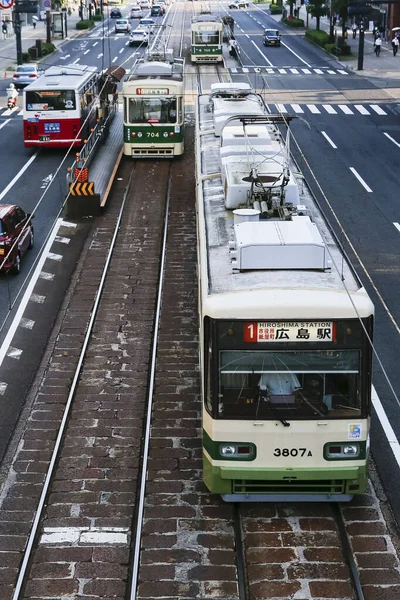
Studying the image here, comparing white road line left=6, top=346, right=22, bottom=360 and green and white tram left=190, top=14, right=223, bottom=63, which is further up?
green and white tram left=190, top=14, right=223, bottom=63

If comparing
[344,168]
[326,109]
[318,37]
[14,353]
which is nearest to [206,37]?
[326,109]

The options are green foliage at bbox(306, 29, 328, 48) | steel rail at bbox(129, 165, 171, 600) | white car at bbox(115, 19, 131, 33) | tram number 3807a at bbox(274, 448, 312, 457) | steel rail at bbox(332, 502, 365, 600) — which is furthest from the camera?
white car at bbox(115, 19, 131, 33)

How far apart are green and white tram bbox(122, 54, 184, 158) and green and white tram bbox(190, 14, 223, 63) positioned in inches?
1148

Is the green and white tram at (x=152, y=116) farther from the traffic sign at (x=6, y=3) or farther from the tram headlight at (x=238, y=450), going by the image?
the traffic sign at (x=6, y=3)

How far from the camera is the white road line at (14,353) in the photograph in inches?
690

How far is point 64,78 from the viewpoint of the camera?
3719cm

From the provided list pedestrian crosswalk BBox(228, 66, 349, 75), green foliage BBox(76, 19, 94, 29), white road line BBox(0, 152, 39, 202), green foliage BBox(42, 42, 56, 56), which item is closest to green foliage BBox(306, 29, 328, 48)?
pedestrian crosswalk BBox(228, 66, 349, 75)

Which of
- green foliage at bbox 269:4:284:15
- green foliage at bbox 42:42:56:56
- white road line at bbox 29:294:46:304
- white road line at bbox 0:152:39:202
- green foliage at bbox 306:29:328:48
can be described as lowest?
white road line at bbox 29:294:46:304

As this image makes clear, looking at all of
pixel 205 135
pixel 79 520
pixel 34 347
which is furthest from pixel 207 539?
pixel 205 135

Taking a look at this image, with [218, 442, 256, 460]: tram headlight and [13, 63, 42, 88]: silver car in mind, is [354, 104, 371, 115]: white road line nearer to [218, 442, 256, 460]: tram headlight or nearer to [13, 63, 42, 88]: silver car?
[13, 63, 42, 88]: silver car

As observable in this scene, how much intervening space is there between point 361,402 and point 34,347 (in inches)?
337

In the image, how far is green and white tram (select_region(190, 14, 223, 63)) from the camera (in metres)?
61.2

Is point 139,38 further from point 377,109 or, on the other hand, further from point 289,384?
point 289,384

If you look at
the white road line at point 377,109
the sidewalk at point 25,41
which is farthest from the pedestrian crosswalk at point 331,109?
the sidewalk at point 25,41
